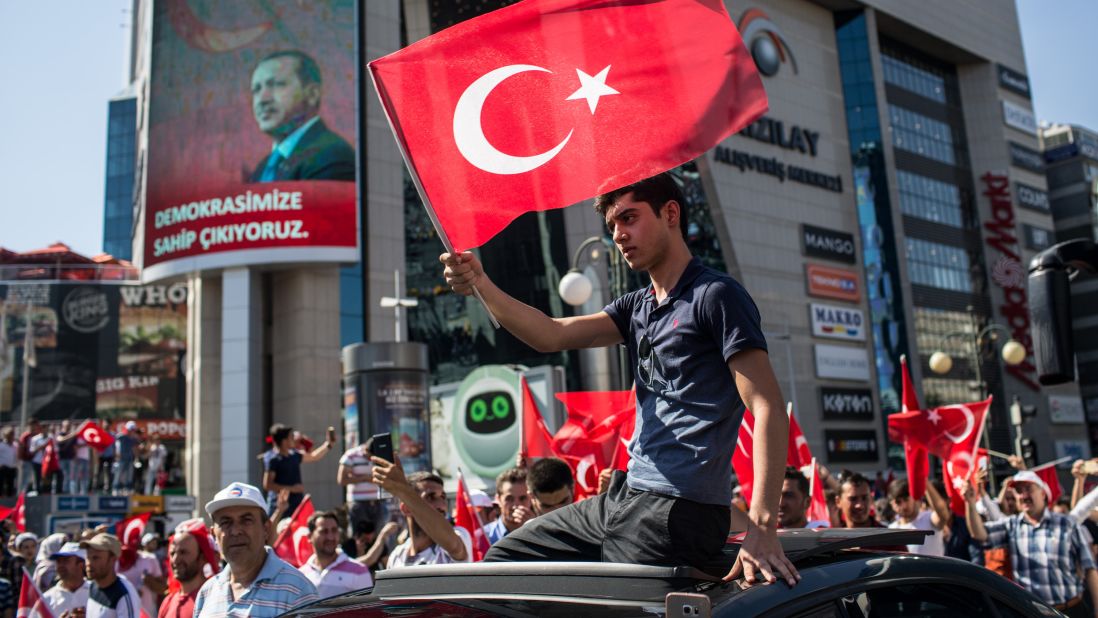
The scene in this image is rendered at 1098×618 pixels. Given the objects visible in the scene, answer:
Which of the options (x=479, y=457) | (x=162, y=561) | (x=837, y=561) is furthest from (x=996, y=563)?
(x=479, y=457)

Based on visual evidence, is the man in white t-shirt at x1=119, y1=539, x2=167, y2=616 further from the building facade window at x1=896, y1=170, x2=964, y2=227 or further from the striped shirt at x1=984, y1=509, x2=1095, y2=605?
the building facade window at x1=896, y1=170, x2=964, y2=227

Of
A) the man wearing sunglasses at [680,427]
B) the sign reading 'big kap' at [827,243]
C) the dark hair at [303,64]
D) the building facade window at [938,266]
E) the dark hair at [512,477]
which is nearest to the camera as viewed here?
the man wearing sunglasses at [680,427]

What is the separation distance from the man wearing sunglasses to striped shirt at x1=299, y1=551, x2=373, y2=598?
15.7 ft

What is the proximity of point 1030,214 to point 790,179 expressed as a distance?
761 inches

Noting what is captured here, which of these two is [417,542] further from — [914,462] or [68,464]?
[68,464]

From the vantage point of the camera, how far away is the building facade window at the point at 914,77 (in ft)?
196

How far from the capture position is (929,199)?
192ft

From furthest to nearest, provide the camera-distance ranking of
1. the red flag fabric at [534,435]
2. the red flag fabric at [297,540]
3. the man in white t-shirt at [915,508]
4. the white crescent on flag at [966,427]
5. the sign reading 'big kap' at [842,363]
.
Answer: the sign reading 'big kap' at [842,363] → the red flag fabric at [534,435] → the white crescent on flag at [966,427] → the red flag fabric at [297,540] → the man in white t-shirt at [915,508]

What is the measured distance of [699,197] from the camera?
47.7 m

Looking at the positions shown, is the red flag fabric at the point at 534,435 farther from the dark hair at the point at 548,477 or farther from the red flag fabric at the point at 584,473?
the dark hair at the point at 548,477

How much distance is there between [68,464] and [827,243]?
128 ft

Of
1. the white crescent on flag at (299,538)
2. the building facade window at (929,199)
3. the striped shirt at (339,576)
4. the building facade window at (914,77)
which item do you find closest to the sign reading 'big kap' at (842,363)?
the building facade window at (929,199)

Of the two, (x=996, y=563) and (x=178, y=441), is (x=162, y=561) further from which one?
(x=178, y=441)

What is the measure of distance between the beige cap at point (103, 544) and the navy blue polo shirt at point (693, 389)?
540cm
